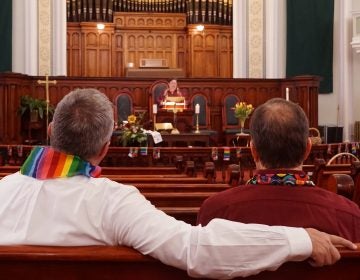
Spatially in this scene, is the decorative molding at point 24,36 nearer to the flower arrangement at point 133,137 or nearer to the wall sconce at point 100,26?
the wall sconce at point 100,26

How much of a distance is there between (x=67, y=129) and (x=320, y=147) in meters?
7.05

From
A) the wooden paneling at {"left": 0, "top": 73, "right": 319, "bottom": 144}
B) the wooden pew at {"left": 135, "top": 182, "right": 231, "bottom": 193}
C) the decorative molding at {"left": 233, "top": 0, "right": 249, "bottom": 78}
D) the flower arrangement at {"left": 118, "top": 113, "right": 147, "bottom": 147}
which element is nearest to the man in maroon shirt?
the wooden pew at {"left": 135, "top": 182, "right": 231, "bottom": 193}

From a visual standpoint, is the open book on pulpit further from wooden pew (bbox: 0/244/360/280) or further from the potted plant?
Answer: wooden pew (bbox: 0/244/360/280)

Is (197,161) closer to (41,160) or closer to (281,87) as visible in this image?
(281,87)

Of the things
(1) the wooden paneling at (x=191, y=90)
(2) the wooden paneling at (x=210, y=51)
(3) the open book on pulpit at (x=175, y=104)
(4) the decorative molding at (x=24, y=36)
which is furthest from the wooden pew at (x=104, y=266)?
(2) the wooden paneling at (x=210, y=51)

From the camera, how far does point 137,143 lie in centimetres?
891

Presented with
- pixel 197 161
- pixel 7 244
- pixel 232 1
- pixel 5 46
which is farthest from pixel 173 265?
pixel 232 1

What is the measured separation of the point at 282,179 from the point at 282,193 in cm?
6

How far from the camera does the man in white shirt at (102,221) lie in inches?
57.4

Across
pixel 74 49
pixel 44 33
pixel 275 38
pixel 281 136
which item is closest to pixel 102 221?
pixel 281 136

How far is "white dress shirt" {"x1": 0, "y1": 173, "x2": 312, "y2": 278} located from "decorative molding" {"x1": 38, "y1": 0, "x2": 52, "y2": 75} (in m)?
12.7

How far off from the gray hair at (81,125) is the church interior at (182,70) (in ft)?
19.0

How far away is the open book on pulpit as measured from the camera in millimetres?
11547

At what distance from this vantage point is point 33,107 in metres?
11.6
